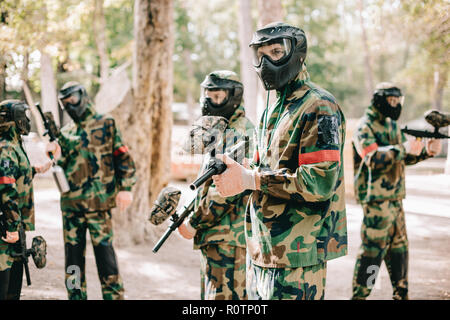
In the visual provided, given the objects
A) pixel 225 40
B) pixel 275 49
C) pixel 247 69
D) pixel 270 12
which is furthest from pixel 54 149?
pixel 225 40

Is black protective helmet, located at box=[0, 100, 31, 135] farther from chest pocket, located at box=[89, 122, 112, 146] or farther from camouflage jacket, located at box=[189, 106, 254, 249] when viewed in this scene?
camouflage jacket, located at box=[189, 106, 254, 249]

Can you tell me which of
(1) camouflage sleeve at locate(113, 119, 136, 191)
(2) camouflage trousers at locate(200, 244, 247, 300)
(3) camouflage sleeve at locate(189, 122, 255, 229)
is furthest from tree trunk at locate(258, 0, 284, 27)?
(2) camouflage trousers at locate(200, 244, 247, 300)

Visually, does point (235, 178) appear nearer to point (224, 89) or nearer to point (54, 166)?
point (224, 89)

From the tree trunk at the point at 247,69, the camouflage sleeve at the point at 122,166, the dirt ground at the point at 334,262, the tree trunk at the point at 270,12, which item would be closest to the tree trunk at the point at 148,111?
the dirt ground at the point at 334,262

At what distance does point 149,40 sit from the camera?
7332 mm

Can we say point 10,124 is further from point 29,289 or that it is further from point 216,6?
point 216,6

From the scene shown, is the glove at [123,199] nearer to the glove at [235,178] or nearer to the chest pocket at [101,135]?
the chest pocket at [101,135]

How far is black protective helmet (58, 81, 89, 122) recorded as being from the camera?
4.46 metres

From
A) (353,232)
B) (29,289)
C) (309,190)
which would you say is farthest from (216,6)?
(309,190)

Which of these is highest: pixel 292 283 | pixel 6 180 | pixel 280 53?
pixel 280 53

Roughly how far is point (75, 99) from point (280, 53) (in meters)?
2.67

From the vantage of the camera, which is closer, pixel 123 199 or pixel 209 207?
pixel 209 207

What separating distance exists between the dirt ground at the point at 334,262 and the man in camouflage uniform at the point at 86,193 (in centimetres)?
39

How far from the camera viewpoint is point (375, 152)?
462 centimetres
